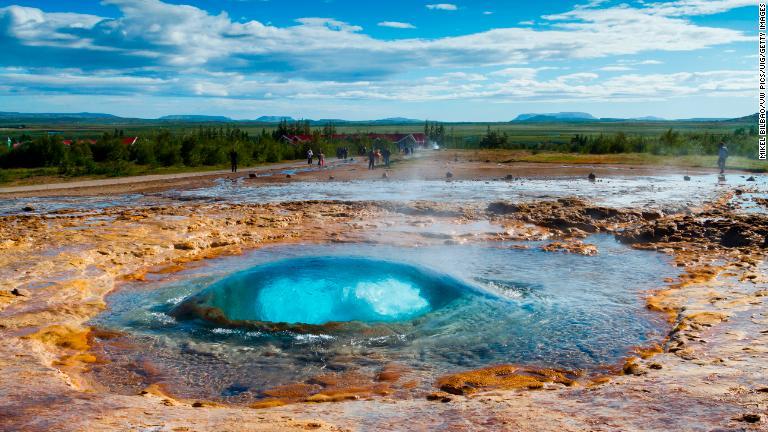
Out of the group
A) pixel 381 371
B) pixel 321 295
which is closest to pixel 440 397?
pixel 381 371

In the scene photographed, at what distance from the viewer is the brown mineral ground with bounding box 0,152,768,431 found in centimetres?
393

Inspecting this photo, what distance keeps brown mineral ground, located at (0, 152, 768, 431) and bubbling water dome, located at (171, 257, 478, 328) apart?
1.16 meters

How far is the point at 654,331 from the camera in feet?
21.2

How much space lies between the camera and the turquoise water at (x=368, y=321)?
5625 millimetres

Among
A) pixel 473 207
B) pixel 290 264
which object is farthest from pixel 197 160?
pixel 290 264

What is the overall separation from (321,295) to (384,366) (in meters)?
1.66

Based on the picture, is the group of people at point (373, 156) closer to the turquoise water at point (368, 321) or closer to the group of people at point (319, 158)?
the group of people at point (319, 158)

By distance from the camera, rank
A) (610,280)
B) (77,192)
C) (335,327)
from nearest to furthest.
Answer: (335,327), (610,280), (77,192)

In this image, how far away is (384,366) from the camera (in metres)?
5.54

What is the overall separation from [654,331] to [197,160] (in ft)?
97.9

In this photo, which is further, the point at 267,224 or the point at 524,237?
the point at 267,224

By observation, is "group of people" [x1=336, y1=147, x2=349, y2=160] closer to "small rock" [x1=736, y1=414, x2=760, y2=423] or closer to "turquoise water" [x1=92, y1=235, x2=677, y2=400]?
"turquoise water" [x1=92, y1=235, x2=677, y2=400]

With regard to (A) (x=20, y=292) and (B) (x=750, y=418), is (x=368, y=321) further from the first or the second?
(A) (x=20, y=292)

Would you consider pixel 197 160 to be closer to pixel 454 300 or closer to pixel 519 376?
pixel 454 300
